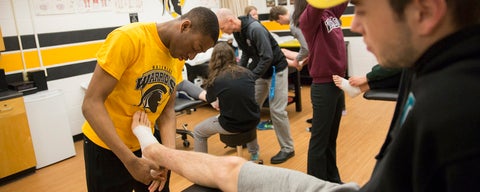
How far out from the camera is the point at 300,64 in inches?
127

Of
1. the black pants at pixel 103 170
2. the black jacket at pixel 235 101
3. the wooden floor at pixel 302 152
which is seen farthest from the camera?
the wooden floor at pixel 302 152

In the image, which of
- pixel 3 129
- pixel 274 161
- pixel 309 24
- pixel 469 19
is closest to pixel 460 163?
pixel 469 19

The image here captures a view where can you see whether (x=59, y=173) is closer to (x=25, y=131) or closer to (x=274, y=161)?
(x=25, y=131)

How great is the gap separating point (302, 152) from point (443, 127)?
2.87 m

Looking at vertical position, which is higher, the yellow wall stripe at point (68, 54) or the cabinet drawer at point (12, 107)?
the yellow wall stripe at point (68, 54)

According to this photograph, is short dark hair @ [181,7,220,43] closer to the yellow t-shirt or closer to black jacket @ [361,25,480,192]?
the yellow t-shirt

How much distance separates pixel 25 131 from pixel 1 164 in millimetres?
312

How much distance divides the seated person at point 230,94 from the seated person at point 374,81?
716 millimetres

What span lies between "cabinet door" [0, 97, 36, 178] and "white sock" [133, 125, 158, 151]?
2195 mm

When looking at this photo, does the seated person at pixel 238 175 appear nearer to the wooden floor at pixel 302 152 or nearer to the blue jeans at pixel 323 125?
the blue jeans at pixel 323 125

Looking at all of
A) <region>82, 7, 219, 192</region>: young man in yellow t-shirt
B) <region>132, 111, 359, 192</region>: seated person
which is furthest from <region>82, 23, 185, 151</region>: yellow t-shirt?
<region>132, 111, 359, 192</region>: seated person

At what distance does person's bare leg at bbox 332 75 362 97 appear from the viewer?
203 centimetres

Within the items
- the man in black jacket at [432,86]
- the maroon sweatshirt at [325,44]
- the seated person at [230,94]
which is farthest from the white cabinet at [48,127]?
the man in black jacket at [432,86]

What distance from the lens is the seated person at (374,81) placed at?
1638mm
